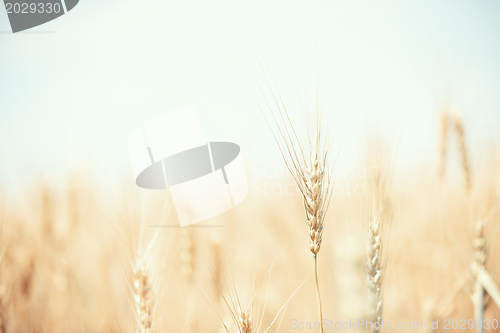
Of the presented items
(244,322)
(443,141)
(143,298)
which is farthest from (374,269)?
(443,141)

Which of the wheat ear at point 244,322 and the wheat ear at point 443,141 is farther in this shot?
the wheat ear at point 443,141

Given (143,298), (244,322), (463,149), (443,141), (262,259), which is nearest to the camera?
(244,322)

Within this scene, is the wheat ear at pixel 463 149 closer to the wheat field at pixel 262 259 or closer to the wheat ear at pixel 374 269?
the wheat field at pixel 262 259

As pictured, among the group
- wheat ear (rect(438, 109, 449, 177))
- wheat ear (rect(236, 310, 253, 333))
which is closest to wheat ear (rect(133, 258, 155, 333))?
wheat ear (rect(236, 310, 253, 333))

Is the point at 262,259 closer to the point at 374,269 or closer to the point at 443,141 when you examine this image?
the point at 374,269

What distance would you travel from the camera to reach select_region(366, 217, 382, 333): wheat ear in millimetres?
840

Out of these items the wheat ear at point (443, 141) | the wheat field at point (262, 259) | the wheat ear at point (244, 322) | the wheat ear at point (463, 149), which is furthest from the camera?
the wheat ear at point (443, 141)

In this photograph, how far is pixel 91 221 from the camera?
2.31 m

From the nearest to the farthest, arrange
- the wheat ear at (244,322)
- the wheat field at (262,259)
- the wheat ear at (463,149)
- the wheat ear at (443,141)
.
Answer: the wheat ear at (244,322) → the wheat field at (262,259) → the wheat ear at (463,149) → the wheat ear at (443,141)

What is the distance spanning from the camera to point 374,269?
0.87 m

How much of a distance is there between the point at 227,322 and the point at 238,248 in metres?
0.77

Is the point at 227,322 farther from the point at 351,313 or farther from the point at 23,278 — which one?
the point at 23,278

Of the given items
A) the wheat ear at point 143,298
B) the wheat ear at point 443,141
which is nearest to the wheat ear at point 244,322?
the wheat ear at point 143,298

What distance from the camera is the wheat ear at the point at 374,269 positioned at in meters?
0.84
